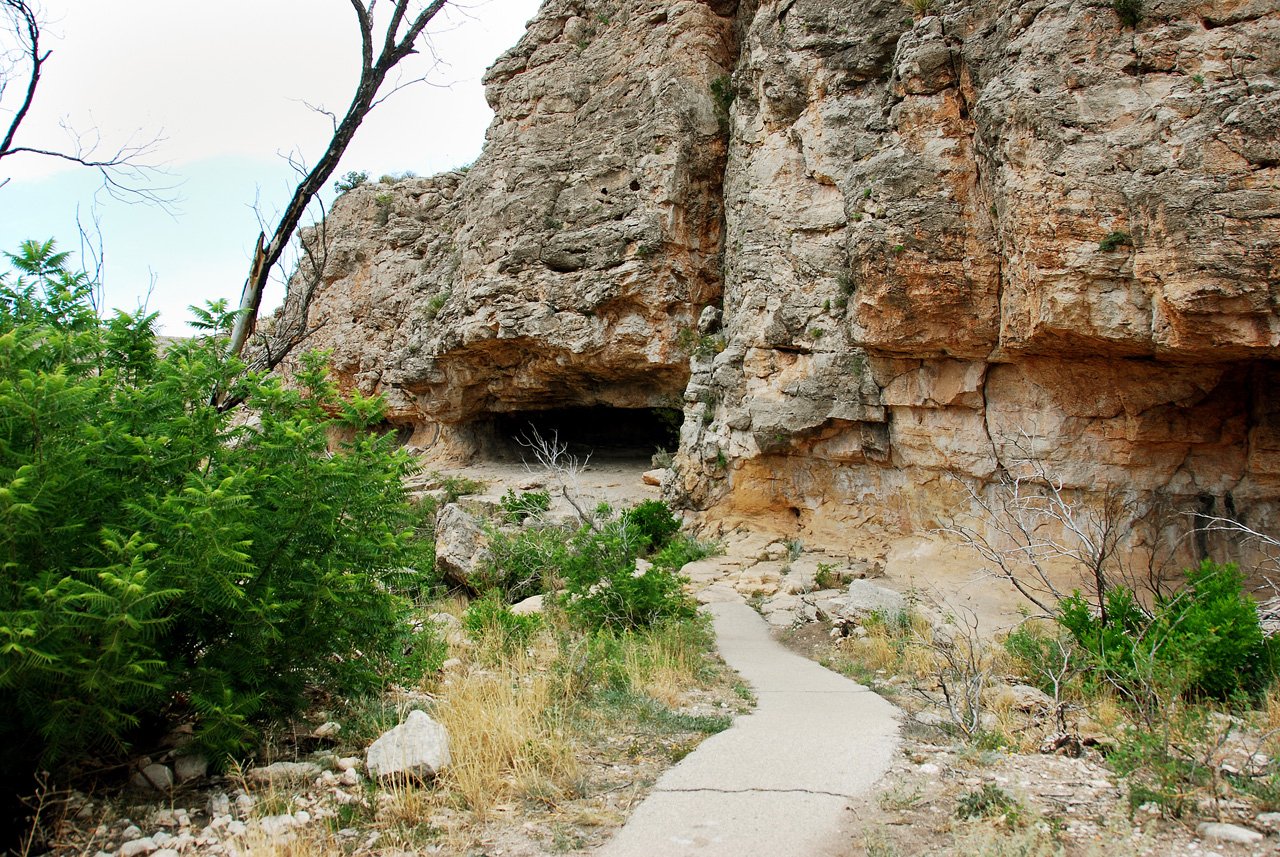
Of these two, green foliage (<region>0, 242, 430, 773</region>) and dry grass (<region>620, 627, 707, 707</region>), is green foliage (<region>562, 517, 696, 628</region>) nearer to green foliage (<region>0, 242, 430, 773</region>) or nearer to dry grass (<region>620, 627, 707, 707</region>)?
dry grass (<region>620, 627, 707, 707</region>)

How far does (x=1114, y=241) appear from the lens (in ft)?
26.8

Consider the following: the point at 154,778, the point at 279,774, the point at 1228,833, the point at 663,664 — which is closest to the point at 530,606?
the point at 663,664

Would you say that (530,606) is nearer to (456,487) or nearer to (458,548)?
(458,548)

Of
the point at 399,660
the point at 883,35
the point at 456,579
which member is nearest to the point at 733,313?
the point at 883,35

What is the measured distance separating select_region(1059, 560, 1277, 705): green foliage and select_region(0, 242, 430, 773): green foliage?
4.90 metres

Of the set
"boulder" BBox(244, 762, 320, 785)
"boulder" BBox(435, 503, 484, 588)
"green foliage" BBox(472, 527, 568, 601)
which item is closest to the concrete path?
"boulder" BBox(244, 762, 320, 785)

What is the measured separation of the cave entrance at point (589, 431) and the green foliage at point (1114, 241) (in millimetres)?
12623

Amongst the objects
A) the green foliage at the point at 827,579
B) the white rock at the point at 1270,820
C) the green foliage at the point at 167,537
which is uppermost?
the green foliage at the point at 167,537

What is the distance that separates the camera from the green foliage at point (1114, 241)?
26.7 ft

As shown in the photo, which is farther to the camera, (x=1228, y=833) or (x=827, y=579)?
(x=827, y=579)

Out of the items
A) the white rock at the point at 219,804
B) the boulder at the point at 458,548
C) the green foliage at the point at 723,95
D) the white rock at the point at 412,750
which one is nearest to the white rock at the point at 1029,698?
the white rock at the point at 412,750

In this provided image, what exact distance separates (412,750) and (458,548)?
793 cm

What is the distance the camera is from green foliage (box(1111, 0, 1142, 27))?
8.20m

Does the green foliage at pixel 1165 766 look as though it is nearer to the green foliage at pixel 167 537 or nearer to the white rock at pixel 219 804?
the green foliage at pixel 167 537
